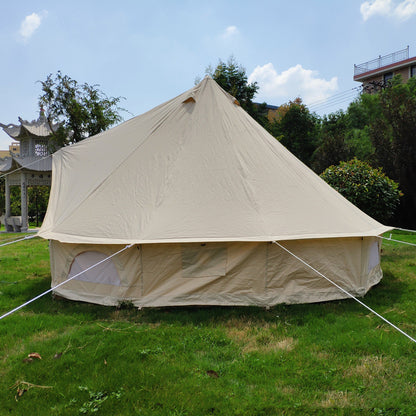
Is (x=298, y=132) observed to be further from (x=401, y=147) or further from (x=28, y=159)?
(x=28, y=159)

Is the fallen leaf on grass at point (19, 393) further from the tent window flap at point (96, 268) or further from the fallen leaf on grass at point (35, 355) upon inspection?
the tent window flap at point (96, 268)

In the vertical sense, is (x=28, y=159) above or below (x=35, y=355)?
above

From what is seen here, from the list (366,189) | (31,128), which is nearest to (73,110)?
(31,128)

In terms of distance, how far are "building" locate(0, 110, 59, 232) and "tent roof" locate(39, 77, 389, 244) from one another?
11.1m

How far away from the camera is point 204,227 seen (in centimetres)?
437

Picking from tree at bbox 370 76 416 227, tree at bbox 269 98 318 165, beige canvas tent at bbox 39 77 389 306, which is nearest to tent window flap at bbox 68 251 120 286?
beige canvas tent at bbox 39 77 389 306

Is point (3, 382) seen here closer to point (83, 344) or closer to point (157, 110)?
point (83, 344)

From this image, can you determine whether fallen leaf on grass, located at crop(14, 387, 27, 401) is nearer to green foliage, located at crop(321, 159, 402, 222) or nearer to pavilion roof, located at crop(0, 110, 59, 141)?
green foliage, located at crop(321, 159, 402, 222)

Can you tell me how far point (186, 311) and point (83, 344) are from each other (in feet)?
4.50

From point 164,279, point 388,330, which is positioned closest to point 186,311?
point 164,279

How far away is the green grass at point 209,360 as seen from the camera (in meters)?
2.64

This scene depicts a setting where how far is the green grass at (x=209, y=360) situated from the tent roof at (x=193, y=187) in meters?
0.98

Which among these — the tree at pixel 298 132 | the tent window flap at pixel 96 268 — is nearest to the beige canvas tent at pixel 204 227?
the tent window flap at pixel 96 268

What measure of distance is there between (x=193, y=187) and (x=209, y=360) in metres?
2.33
